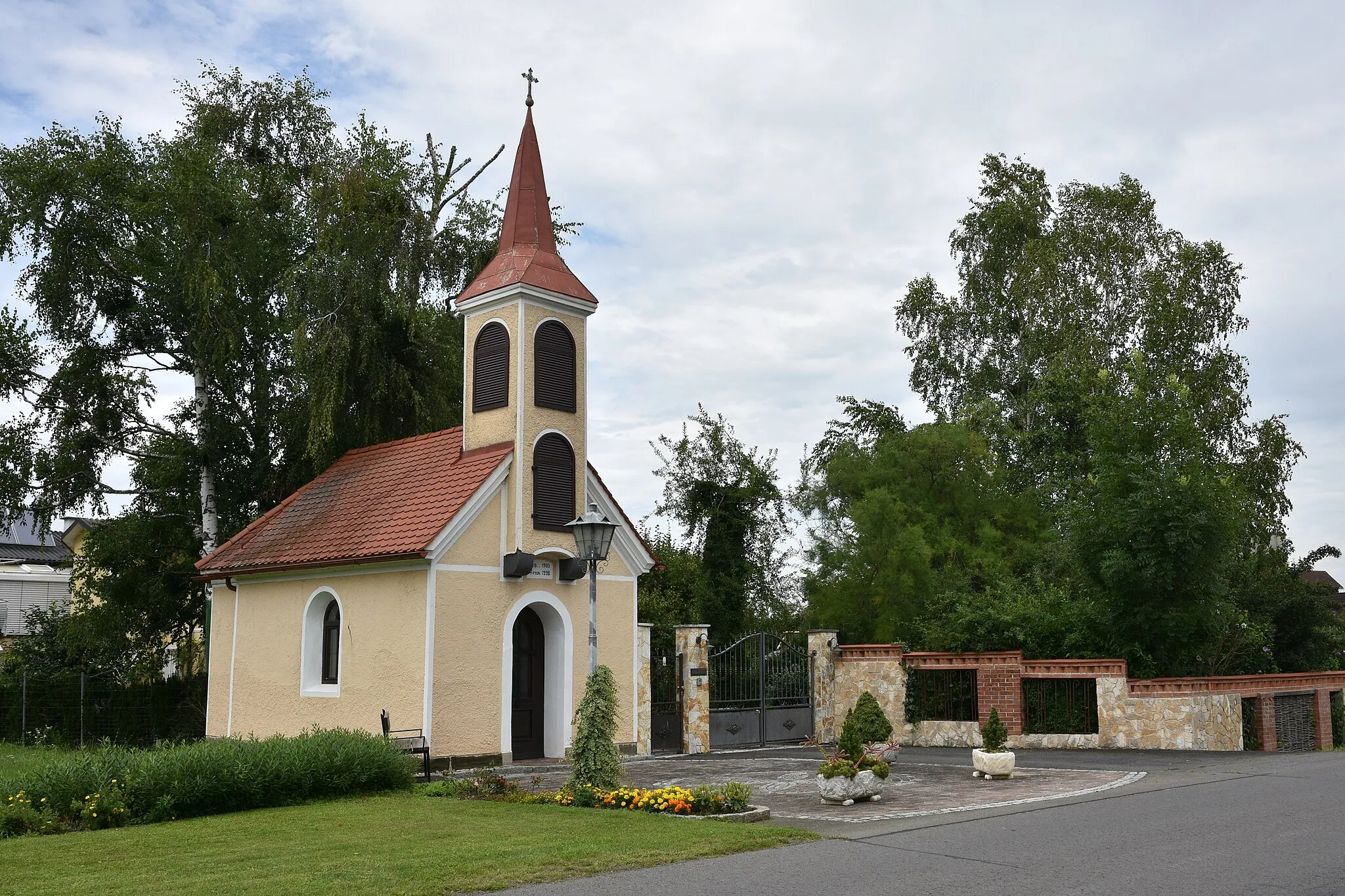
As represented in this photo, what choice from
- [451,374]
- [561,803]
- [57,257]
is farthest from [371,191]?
[561,803]

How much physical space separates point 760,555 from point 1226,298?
1666 cm

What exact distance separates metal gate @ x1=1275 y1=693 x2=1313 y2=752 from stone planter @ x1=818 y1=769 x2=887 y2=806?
11.0 meters

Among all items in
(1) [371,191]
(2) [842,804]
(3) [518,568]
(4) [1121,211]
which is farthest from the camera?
(4) [1121,211]

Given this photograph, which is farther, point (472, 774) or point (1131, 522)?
point (1131, 522)

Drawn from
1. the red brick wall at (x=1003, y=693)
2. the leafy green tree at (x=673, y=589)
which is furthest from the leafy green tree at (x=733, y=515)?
the red brick wall at (x=1003, y=693)

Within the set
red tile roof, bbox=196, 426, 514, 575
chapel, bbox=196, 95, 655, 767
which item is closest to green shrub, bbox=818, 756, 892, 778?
chapel, bbox=196, 95, 655, 767

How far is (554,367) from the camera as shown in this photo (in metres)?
20.1

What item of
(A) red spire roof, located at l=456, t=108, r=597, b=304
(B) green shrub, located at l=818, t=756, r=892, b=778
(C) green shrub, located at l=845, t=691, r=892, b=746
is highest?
(A) red spire roof, located at l=456, t=108, r=597, b=304

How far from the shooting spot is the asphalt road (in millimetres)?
8375

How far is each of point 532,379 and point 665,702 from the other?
6.88m

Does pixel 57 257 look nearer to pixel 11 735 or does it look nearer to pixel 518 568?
pixel 11 735

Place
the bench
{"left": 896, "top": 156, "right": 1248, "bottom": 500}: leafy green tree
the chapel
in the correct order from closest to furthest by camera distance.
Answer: the bench < the chapel < {"left": 896, "top": 156, "right": 1248, "bottom": 500}: leafy green tree

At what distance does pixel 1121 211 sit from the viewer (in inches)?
1486

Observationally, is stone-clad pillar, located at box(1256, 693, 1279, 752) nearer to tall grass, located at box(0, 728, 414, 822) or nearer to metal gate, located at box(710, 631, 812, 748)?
metal gate, located at box(710, 631, 812, 748)
